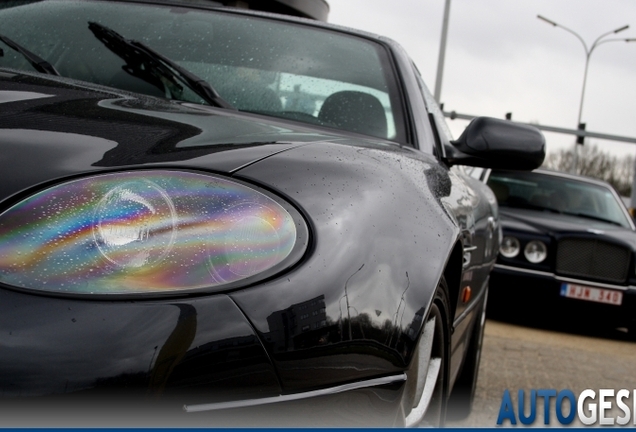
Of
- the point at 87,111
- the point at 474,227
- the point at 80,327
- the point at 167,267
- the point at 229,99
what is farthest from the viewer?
the point at 474,227

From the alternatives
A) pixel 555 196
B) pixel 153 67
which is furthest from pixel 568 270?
pixel 153 67

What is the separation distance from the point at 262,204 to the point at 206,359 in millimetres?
323

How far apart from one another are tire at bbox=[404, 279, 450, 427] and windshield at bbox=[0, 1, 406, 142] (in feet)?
2.04

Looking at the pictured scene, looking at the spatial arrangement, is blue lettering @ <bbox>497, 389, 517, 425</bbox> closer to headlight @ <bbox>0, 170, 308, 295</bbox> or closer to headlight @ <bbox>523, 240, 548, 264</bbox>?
headlight @ <bbox>0, 170, 308, 295</bbox>

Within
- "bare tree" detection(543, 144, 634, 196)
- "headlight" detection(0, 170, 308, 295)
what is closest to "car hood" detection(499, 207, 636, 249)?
"headlight" detection(0, 170, 308, 295)

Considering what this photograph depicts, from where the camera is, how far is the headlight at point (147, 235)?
1.35m

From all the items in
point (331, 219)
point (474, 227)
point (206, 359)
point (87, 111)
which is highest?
point (87, 111)

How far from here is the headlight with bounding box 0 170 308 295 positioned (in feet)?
4.43

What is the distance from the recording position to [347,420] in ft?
4.77

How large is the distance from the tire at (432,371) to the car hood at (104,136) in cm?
51

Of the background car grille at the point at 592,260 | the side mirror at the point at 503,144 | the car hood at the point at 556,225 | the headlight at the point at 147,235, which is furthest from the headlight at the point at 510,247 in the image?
the headlight at the point at 147,235

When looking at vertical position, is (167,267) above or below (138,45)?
below

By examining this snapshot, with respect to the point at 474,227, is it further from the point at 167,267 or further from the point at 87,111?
the point at 167,267

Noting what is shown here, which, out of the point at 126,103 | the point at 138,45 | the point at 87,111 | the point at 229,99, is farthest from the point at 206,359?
the point at 138,45
